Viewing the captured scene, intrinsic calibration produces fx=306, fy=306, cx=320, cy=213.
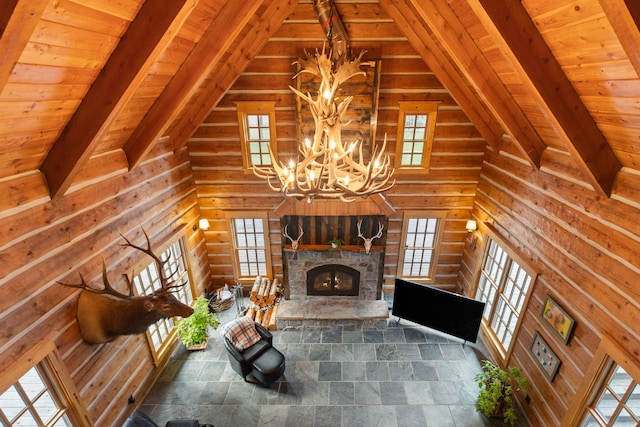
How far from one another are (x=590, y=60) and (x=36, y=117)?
4.98 m

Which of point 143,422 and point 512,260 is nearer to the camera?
point 143,422

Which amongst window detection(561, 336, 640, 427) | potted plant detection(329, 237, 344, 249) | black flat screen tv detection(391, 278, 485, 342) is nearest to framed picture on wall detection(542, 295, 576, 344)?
window detection(561, 336, 640, 427)

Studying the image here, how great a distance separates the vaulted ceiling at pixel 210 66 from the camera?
2.30m

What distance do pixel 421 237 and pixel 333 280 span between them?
2308mm

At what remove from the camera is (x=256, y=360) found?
5.22 m

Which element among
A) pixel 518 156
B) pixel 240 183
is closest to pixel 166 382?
pixel 240 183

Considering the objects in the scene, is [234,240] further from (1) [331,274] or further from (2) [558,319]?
(2) [558,319]

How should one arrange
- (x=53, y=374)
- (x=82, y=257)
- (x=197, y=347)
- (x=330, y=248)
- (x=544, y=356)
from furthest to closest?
1. (x=330, y=248)
2. (x=197, y=347)
3. (x=544, y=356)
4. (x=82, y=257)
5. (x=53, y=374)

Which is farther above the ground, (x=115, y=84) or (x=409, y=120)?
(x=115, y=84)

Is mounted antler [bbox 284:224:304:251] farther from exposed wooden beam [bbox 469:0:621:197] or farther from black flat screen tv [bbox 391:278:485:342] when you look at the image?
exposed wooden beam [bbox 469:0:621:197]

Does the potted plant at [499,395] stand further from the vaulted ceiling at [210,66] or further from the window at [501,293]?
the vaulted ceiling at [210,66]

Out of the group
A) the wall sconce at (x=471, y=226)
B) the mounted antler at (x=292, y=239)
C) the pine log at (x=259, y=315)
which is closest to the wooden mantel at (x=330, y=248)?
the mounted antler at (x=292, y=239)

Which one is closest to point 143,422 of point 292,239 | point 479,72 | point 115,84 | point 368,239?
point 292,239

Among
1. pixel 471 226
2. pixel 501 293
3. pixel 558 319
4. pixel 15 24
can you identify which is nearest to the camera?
pixel 15 24
